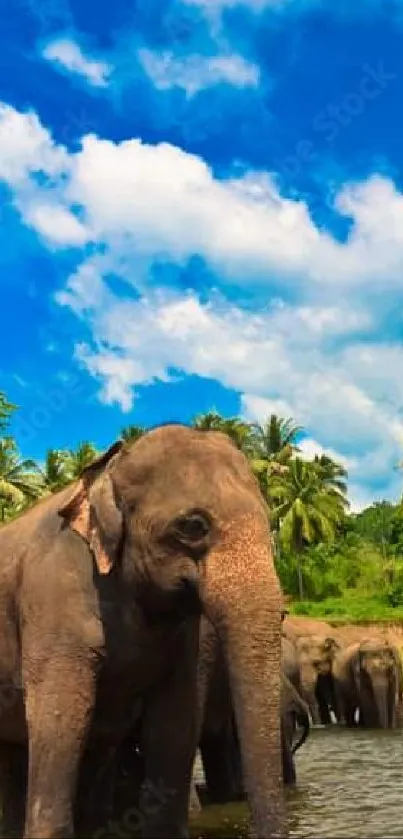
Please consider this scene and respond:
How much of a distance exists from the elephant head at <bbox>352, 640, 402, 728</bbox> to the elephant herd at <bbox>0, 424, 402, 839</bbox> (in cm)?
1555

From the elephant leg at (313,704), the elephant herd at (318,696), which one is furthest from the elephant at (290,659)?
the elephant leg at (313,704)

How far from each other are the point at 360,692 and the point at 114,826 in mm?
16438

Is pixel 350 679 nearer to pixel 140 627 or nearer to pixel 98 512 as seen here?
pixel 140 627

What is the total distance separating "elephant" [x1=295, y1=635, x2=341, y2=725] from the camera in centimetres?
2633

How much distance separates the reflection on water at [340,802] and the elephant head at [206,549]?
252 cm

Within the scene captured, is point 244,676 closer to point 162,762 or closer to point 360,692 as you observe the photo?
point 162,762

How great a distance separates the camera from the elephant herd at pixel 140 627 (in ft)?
17.1

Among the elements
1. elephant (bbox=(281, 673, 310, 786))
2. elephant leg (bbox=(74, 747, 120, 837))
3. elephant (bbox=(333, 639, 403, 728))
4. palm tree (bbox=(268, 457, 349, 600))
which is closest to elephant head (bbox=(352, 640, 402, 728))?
elephant (bbox=(333, 639, 403, 728))

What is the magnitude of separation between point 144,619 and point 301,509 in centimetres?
4677

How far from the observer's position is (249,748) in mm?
5023

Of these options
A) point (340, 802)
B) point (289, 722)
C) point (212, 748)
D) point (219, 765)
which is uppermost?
point (289, 722)

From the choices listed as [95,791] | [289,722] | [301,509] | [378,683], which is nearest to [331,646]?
[378,683]

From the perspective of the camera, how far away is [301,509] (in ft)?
173

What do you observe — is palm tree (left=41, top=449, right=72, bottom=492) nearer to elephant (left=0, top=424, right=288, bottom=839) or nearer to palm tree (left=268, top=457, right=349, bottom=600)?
palm tree (left=268, top=457, right=349, bottom=600)
